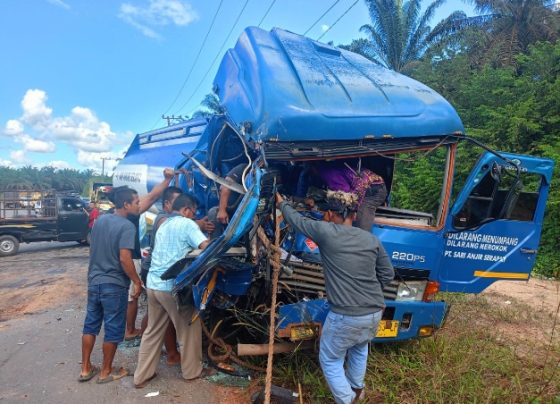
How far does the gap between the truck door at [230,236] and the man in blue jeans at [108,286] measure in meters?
0.81

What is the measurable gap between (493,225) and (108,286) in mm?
3380

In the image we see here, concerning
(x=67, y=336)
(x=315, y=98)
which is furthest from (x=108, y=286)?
(x=315, y=98)

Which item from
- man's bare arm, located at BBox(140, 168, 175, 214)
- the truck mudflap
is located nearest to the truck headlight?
the truck mudflap

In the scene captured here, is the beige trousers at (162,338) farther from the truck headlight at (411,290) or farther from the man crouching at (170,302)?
the truck headlight at (411,290)

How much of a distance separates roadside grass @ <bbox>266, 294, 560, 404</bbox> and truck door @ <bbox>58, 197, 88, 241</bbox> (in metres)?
10.5

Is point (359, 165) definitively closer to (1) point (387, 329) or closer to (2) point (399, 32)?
(1) point (387, 329)

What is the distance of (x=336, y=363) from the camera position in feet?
9.70

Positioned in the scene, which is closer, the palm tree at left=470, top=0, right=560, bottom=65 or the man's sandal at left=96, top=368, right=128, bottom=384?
the man's sandal at left=96, top=368, right=128, bottom=384

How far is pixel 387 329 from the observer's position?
3.38m

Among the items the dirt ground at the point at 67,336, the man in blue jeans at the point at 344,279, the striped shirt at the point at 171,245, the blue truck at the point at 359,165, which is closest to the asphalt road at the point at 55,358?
the dirt ground at the point at 67,336

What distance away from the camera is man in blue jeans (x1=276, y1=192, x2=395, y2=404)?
2.82 m

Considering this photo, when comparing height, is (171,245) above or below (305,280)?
above

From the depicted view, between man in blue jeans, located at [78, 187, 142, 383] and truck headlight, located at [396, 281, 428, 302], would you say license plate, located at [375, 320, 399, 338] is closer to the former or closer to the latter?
truck headlight, located at [396, 281, 428, 302]

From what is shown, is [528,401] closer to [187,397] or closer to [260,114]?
[187,397]
